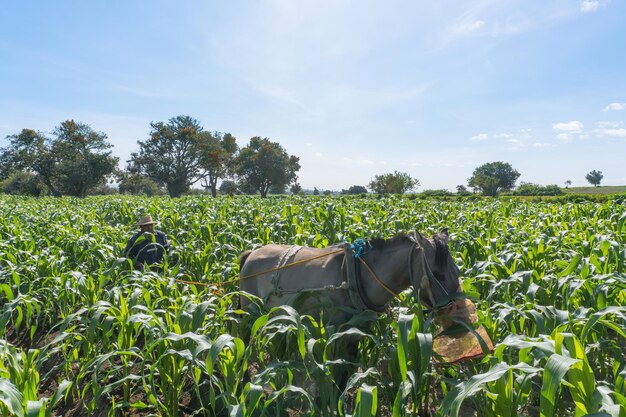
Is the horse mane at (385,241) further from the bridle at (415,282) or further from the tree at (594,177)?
the tree at (594,177)

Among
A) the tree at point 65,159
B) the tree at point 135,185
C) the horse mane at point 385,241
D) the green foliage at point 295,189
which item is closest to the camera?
the horse mane at point 385,241

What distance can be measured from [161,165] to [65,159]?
11.2 meters

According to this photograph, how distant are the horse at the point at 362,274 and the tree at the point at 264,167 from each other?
5684cm

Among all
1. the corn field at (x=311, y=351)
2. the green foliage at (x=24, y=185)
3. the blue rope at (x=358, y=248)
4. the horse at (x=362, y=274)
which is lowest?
the corn field at (x=311, y=351)

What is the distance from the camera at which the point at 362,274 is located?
3.11 m

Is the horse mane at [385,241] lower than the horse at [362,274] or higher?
higher

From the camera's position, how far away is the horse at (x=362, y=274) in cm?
275

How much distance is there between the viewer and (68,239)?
6.54 m

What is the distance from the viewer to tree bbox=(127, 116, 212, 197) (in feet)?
173

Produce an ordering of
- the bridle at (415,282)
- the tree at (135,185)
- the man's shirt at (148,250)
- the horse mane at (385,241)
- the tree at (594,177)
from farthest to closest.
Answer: the tree at (594,177)
the tree at (135,185)
the man's shirt at (148,250)
the horse mane at (385,241)
the bridle at (415,282)

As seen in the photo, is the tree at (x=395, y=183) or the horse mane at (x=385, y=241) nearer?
the horse mane at (x=385, y=241)

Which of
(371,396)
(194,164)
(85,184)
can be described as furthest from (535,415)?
(194,164)

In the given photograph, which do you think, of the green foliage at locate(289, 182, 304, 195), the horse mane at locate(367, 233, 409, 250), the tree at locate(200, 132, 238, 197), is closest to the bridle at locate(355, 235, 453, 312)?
the horse mane at locate(367, 233, 409, 250)

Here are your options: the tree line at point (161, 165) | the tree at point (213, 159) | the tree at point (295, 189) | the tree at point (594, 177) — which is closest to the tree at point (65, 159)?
the tree line at point (161, 165)
